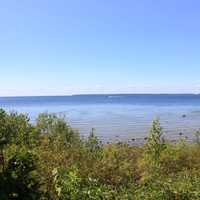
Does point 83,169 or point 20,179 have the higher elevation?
point 20,179

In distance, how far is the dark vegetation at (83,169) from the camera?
26.2 feet

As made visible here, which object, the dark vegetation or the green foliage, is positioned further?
the dark vegetation

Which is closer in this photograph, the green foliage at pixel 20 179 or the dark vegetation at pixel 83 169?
the green foliage at pixel 20 179

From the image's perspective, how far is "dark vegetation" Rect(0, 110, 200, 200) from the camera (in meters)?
8.00

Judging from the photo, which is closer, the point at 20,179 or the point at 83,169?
the point at 20,179

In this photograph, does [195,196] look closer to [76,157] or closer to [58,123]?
[76,157]

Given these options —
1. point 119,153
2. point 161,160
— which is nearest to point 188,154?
point 161,160

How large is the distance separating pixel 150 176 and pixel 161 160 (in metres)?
2.92

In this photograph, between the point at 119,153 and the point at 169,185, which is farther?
the point at 119,153

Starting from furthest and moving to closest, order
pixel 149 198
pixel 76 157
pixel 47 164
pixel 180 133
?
pixel 180 133 → pixel 76 157 → pixel 47 164 → pixel 149 198

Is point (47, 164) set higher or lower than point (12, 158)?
lower

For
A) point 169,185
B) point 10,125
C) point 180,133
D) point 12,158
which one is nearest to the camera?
point 12,158

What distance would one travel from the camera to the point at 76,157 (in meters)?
14.0

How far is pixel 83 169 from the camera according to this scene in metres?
12.8
